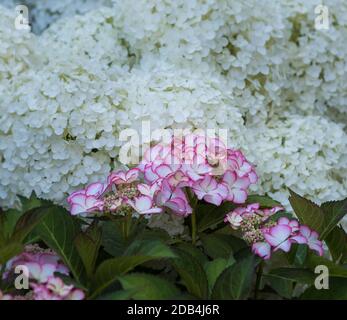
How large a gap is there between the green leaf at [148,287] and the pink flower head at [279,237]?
0.79 feet

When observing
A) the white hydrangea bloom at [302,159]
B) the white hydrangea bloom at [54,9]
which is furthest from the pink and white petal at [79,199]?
the white hydrangea bloom at [54,9]

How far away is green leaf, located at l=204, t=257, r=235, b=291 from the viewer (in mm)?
1593

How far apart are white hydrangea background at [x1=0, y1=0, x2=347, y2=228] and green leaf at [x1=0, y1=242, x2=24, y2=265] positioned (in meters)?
0.68

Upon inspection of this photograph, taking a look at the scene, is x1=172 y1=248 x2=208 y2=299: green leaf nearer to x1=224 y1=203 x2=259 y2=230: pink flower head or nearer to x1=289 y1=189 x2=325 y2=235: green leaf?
x1=224 y1=203 x2=259 y2=230: pink flower head

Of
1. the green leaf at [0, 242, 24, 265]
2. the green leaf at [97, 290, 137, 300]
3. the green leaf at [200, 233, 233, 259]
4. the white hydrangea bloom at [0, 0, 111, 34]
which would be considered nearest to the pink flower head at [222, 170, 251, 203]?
the green leaf at [200, 233, 233, 259]

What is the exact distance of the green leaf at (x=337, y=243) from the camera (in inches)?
70.5

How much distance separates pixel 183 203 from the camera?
5.60 ft

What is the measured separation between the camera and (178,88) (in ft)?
7.49

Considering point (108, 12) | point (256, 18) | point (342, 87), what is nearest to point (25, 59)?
point (108, 12)

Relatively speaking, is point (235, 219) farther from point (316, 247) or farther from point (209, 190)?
point (316, 247)

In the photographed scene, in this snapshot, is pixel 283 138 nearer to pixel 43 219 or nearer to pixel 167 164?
pixel 167 164

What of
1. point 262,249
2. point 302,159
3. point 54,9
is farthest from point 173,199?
point 54,9

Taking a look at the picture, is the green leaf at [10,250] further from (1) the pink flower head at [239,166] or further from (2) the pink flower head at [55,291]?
(1) the pink flower head at [239,166]

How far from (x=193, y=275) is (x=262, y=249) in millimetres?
171
